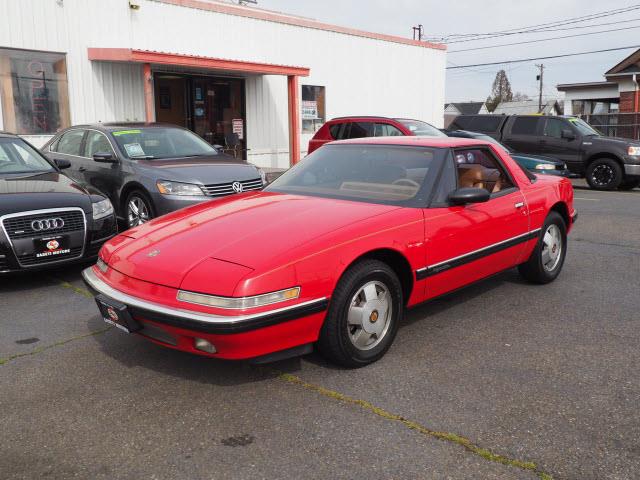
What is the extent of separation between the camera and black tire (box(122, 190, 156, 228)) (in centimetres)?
728

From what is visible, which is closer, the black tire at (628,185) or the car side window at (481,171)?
the car side window at (481,171)

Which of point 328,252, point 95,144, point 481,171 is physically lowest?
point 328,252

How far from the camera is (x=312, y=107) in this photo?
1786 cm

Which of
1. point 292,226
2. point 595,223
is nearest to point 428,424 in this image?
point 292,226

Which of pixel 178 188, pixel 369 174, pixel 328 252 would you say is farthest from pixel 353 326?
pixel 178 188

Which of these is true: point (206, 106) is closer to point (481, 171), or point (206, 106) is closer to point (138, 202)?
point (138, 202)

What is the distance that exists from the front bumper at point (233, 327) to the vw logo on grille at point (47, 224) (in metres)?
2.42

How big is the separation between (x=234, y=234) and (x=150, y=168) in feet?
13.6

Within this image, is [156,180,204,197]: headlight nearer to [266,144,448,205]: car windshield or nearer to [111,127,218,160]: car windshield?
[111,127,218,160]: car windshield

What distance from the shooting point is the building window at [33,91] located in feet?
38.5

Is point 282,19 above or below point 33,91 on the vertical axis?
above

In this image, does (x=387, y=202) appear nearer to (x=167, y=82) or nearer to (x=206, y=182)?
(x=206, y=182)

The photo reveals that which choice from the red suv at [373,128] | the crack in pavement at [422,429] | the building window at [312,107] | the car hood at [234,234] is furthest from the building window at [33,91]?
the crack in pavement at [422,429]

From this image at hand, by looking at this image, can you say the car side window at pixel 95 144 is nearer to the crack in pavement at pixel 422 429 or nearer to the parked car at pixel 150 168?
the parked car at pixel 150 168
